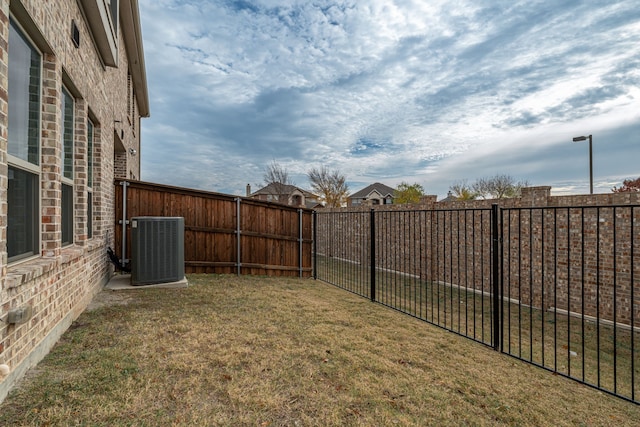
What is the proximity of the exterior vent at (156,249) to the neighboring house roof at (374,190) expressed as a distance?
4137 cm

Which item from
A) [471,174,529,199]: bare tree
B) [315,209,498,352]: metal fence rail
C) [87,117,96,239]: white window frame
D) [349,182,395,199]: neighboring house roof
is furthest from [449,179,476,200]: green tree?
[87,117,96,239]: white window frame

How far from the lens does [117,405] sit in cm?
186

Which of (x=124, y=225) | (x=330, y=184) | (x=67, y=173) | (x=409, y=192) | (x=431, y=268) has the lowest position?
(x=431, y=268)

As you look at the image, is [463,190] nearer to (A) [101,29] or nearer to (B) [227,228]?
(B) [227,228]

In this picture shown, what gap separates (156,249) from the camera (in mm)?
5277

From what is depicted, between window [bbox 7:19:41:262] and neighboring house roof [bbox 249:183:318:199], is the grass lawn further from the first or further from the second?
neighboring house roof [bbox 249:183:318:199]

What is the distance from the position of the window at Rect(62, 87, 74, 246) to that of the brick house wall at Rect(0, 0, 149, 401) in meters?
0.05

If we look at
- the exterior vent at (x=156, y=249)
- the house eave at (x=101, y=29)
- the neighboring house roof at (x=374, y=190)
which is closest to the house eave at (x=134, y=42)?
the house eave at (x=101, y=29)

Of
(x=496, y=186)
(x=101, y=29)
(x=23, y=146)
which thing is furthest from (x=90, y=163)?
(x=496, y=186)

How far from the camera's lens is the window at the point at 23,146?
2133 millimetres

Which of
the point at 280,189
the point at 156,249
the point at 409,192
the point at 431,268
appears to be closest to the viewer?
the point at 156,249

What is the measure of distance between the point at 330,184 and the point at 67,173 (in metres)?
31.6

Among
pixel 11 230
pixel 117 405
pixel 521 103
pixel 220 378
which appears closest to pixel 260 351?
pixel 220 378

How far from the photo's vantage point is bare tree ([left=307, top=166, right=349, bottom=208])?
3441cm
